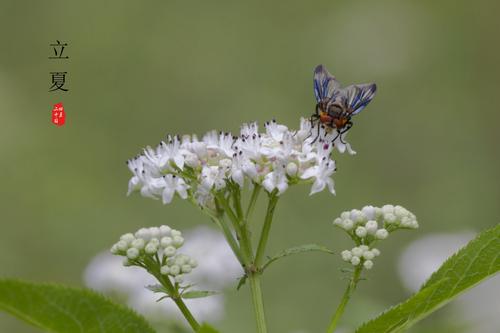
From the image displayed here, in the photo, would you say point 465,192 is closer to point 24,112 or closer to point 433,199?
point 433,199

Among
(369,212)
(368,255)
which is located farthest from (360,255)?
(369,212)

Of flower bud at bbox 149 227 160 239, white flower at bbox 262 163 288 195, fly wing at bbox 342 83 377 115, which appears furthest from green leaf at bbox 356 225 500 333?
flower bud at bbox 149 227 160 239

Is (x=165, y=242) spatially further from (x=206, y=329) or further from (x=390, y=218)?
(x=390, y=218)

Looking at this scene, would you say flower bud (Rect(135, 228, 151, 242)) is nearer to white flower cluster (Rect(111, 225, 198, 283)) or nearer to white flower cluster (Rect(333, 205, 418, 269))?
white flower cluster (Rect(111, 225, 198, 283))

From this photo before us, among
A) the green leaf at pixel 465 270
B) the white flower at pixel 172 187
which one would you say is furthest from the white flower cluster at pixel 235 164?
the green leaf at pixel 465 270

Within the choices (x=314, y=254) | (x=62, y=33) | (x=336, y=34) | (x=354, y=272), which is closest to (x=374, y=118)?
(x=336, y=34)

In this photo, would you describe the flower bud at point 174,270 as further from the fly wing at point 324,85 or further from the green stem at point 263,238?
the fly wing at point 324,85
